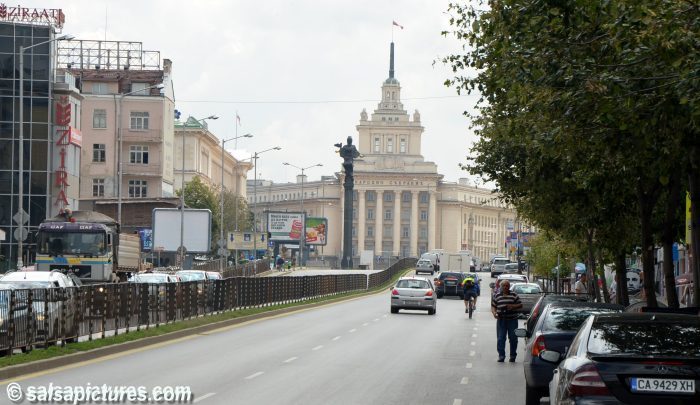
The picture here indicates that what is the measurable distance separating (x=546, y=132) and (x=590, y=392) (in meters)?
11.1

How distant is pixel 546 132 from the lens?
20781mm

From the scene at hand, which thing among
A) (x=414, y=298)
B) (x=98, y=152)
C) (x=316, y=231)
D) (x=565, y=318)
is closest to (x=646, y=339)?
(x=565, y=318)

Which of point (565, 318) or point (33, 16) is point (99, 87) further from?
point (565, 318)

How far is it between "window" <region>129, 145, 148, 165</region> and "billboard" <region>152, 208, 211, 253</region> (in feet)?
117

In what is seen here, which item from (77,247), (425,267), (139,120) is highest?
(139,120)

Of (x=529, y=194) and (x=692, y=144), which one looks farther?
(x=529, y=194)

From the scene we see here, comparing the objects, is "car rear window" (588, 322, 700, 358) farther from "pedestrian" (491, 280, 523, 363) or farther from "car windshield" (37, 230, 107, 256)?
"car windshield" (37, 230, 107, 256)

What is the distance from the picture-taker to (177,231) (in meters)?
75.2

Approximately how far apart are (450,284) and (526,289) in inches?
758

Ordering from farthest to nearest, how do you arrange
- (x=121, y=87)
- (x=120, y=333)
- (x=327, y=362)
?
(x=121, y=87) → (x=120, y=333) → (x=327, y=362)

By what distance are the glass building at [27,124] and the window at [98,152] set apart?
85.7 ft

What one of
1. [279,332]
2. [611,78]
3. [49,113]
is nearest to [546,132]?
[611,78]

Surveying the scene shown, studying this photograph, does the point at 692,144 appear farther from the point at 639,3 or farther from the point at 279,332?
the point at 279,332

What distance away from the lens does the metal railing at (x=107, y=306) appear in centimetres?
2180
